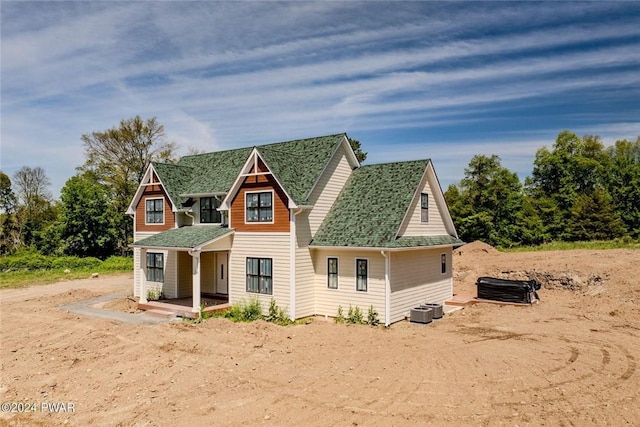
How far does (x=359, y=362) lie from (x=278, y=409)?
395cm

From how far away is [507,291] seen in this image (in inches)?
910

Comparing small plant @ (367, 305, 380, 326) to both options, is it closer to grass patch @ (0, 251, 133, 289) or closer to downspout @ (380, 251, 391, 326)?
downspout @ (380, 251, 391, 326)

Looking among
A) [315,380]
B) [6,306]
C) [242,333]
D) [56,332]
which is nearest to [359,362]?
[315,380]

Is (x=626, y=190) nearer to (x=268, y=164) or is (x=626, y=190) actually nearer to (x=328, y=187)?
(x=328, y=187)

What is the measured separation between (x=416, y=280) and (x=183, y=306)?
1095 cm

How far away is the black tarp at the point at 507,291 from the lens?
22.7 m

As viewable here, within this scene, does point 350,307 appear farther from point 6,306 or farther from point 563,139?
point 563,139

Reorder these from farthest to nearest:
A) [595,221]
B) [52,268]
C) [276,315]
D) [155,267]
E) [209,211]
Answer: [595,221] → [52,268] → [155,267] → [209,211] → [276,315]

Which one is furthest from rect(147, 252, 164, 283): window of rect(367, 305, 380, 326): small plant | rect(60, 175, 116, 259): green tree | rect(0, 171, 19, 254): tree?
rect(0, 171, 19, 254): tree

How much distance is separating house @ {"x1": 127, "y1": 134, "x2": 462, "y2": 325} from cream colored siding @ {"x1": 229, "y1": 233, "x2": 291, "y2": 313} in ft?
0.14

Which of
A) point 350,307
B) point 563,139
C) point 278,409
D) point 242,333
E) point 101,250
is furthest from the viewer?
point 563,139

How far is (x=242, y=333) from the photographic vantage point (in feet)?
55.0

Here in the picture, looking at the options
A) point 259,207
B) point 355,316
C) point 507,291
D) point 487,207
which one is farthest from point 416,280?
point 487,207

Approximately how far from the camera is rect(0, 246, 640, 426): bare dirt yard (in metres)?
9.72
